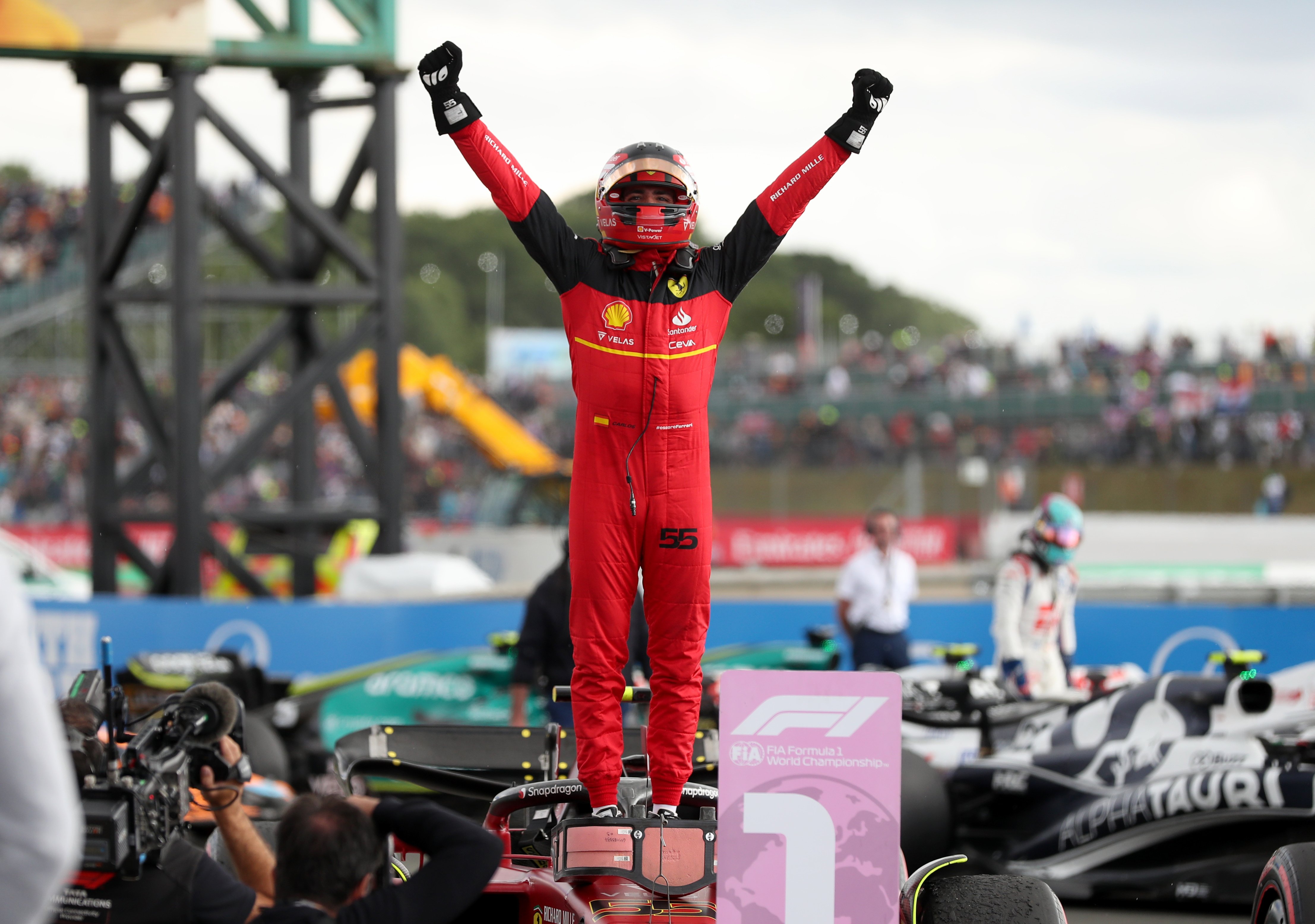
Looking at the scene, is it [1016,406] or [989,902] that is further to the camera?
[1016,406]

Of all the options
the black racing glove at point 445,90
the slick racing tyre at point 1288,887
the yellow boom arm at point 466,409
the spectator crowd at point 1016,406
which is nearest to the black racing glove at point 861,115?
the black racing glove at point 445,90

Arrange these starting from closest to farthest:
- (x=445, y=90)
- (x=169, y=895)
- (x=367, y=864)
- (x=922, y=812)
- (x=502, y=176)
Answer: (x=367, y=864) → (x=169, y=895) → (x=445, y=90) → (x=502, y=176) → (x=922, y=812)

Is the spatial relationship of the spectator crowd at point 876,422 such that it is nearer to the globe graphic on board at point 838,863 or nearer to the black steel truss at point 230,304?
the black steel truss at point 230,304

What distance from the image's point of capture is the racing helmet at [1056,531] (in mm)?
7590

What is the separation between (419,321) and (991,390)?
47504 millimetres

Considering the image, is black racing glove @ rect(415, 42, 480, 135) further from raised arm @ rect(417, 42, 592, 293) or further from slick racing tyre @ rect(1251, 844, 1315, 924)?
slick racing tyre @ rect(1251, 844, 1315, 924)

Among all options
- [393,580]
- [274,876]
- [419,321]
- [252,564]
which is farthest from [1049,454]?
[419,321]

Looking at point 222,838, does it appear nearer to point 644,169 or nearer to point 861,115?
point 644,169

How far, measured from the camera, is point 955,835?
655cm

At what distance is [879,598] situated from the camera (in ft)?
29.9

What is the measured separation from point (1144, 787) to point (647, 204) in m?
3.72

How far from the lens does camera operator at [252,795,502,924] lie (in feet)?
8.21

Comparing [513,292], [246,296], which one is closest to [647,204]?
[246,296]

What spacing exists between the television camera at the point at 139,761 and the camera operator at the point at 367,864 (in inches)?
18.6
